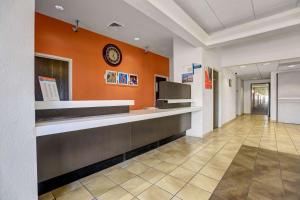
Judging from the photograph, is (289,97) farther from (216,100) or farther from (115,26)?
(115,26)

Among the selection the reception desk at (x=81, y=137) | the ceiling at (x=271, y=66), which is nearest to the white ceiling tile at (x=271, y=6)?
the ceiling at (x=271, y=66)

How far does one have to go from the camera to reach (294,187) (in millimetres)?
1956

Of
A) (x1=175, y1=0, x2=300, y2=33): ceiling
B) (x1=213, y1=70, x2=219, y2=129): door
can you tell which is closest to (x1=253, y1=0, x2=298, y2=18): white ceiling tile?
(x1=175, y1=0, x2=300, y2=33): ceiling

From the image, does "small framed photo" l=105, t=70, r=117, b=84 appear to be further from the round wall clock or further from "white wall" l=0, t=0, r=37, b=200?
"white wall" l=0, t=0, r=37, b=200

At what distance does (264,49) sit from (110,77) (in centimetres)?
496

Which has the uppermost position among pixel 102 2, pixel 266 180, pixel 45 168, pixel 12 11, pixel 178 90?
pixel 102 2

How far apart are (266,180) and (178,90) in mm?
2460

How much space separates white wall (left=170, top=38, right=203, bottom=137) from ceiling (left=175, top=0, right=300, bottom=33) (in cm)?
93

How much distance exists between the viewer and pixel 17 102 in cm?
132

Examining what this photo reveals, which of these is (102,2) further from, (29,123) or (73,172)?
(73,172)

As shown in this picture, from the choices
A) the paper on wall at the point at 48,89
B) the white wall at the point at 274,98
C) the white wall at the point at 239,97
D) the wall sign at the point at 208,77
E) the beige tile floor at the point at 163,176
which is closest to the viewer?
the beige tile floor at the point at 163,176

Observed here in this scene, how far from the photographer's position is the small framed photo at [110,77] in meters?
4.43

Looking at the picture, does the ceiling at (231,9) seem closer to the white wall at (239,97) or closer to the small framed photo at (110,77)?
the small framed photo at (110,77)

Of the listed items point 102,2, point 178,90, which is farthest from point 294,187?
point 102,2
